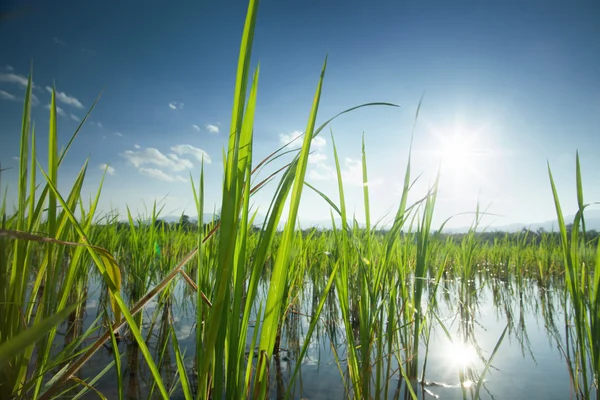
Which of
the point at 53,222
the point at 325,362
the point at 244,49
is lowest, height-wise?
the point at 325,362

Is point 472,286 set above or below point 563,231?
below

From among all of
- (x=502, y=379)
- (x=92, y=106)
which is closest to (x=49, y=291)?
(x=92, y=106)

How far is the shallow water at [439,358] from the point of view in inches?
53.6

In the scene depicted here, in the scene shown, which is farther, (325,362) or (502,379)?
(325,362)

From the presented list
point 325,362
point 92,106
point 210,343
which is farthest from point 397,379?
point 92,106

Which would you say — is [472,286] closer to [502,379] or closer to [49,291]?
[502,379]

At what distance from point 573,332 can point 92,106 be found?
9.69ft

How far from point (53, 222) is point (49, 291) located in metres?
0.16

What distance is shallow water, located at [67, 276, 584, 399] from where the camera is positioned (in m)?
1.36

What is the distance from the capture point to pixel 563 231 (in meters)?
1.03

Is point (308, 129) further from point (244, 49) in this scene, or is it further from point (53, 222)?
point (53, 222)

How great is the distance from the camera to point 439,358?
1743 mm

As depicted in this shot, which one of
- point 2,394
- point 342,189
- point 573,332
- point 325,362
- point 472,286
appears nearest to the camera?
point 2,394

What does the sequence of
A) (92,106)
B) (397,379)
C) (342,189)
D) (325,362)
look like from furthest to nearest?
(325,362)
(397,379)
(342,189)
(92,106)
